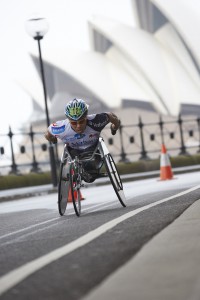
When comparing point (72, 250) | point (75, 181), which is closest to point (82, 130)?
point (75, 181)

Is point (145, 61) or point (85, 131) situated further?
point (145, 61)

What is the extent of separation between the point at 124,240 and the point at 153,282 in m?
2.04

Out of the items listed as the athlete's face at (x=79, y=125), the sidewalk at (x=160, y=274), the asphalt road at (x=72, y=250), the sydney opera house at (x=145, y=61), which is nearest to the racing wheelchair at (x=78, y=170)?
the athlete's face at (x=79, y=125)

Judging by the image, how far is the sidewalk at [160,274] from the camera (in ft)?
11.5

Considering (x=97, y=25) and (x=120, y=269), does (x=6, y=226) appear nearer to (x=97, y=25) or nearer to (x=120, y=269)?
(x=120, y=269)

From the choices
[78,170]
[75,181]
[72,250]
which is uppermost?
[78,170]

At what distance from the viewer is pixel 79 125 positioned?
9266mm

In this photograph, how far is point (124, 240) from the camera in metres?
5.83

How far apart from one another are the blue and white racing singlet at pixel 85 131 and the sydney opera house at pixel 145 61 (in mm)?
42998

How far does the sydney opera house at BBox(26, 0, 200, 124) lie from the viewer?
52531 mm

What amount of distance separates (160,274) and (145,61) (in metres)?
52.2

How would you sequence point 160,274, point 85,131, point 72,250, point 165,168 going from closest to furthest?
1. point 160,274
2. point 72,250
3. point 85,131
4. point 165,168

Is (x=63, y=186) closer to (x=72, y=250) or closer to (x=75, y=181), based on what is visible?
(x=75, y=181)

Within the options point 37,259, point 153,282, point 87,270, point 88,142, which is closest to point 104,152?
point 88,142
